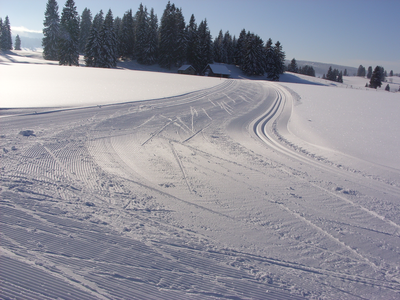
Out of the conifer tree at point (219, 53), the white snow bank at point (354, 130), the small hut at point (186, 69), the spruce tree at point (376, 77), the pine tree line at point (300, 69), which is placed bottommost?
the white snow bank at point (354, 130)

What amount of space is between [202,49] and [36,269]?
55.0 m

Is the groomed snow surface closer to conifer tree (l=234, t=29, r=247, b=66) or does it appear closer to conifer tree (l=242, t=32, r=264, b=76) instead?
conifer tree (l=242, t=32, r=264, b=76)

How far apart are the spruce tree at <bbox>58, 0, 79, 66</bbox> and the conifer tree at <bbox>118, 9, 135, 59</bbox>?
10869 mm

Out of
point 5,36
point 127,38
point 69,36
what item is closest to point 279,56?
point 127,38

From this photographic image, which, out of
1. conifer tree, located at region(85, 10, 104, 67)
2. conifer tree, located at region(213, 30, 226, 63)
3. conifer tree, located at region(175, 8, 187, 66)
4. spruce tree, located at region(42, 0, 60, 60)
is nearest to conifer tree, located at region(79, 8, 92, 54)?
spruce tree, located at region(42, 0, 60, 60)

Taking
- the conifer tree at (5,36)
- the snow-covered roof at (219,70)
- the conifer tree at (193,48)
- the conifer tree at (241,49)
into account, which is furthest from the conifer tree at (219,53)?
the conifer tree at (5,36)

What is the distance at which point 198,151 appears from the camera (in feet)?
20.7

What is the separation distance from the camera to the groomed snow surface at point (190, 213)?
2564mm

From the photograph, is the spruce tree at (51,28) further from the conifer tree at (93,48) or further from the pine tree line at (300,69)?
the pine tree line at (300,69)

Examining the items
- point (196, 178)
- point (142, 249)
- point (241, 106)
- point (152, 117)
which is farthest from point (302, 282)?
point (241, 106)

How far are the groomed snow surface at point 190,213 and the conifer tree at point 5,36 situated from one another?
63.3 metres

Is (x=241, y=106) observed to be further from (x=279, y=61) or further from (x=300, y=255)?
(x=279, y=61)

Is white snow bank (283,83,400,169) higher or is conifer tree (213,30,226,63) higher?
conifer tree (213,30,226,63)

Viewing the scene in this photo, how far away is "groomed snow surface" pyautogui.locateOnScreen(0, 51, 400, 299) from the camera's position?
2.56 metres
